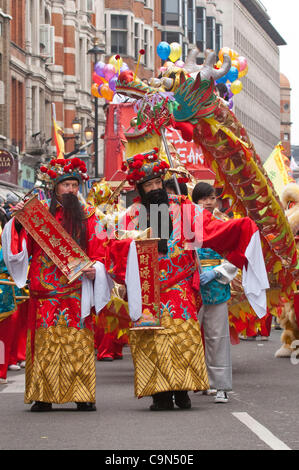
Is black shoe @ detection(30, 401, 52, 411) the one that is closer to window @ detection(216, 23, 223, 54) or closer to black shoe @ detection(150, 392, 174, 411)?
black shoe @ detection(150, 392, 174, 411)

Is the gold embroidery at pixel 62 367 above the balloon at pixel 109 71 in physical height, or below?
below

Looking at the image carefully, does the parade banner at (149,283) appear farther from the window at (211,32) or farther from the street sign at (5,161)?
the window at (211,32)

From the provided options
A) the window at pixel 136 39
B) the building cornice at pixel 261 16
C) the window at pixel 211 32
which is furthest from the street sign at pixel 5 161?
the building cornice at pixel 261 16

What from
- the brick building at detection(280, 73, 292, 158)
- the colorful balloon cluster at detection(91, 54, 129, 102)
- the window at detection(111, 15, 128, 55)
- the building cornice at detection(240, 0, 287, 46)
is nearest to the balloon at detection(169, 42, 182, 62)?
the colorful balloon cluster at detection(91, 54, 129, 102)

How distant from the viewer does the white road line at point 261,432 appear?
7.31 meters

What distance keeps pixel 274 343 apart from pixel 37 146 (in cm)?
2328

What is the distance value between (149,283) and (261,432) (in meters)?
1.83

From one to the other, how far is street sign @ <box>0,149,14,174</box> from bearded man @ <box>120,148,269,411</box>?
23.0 meters

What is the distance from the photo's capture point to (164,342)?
9.27 m

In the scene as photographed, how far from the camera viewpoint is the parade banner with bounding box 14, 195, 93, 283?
9375mm

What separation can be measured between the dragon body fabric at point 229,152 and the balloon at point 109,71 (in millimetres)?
6279

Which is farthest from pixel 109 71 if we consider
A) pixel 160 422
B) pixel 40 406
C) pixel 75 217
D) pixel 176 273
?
pixel 160 422

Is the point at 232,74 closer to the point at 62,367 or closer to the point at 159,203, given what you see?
the point at 159,203
